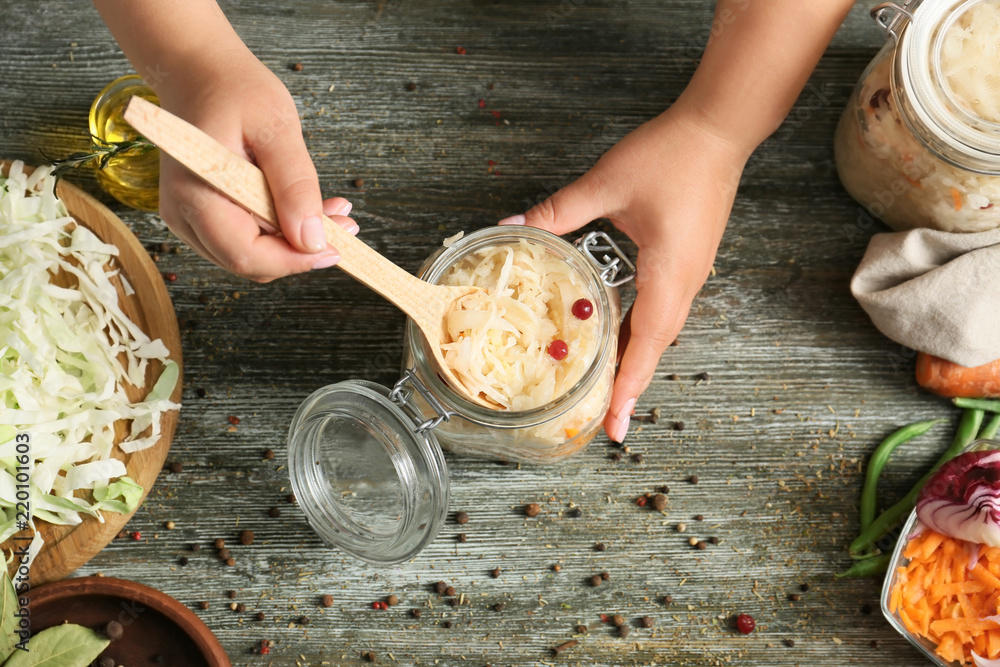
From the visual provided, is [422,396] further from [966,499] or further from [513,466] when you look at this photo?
[966,499]

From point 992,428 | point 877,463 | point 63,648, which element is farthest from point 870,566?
point 63,648

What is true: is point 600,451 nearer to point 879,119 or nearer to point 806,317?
point 806,317

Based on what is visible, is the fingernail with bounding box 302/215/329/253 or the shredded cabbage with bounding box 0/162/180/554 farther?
the shredded cabbage with bounding box 0/162/180/554

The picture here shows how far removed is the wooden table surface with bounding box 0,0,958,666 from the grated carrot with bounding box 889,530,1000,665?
17cm

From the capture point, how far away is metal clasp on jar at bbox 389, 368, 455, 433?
4.30 feet

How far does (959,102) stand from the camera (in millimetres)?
1329

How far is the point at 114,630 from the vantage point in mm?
1553

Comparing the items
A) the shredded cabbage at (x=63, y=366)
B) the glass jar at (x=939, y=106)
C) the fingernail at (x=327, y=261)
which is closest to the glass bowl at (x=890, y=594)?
the glass jar at (x=939, y=106)

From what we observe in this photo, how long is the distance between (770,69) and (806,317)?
24.3 inches

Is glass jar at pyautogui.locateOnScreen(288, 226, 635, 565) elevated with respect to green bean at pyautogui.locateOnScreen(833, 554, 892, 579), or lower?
elevated

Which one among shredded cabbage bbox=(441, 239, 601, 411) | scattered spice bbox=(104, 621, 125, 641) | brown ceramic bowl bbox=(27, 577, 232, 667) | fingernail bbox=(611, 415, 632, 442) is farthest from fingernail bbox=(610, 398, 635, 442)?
scattered spice bbox=(104, 621, 125, 641)

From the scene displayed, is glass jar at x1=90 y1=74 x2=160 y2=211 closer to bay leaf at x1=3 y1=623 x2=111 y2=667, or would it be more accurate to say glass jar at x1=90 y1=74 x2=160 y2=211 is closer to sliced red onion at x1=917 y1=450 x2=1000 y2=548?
bay leaf at x1=3 y1=623 x2=111 y2=667

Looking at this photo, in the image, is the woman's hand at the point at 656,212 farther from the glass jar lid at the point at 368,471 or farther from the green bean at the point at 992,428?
the green bean at the point at 992,428

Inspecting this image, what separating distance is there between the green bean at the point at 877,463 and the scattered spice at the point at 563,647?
747 mm
